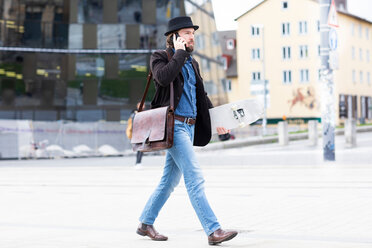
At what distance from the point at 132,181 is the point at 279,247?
9321 millimetres

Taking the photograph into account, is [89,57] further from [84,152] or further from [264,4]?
[264,4]

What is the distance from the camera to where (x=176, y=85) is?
20.4 feet

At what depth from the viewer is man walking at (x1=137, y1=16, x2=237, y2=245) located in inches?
239

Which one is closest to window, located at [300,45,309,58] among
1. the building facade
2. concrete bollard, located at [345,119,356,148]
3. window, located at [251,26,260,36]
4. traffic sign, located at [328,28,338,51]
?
window, located at [251,26,260,36]

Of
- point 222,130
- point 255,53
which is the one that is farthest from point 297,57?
point 222,130

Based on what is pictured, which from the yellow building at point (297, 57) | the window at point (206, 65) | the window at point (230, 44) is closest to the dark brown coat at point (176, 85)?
the window at point (206, 65)

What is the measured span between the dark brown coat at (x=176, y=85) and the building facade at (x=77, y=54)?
32662mm

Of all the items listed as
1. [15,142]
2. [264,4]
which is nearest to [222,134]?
[15,142]

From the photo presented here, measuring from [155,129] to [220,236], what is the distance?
102 cm

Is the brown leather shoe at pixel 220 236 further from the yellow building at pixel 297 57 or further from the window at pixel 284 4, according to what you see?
the window at pixel 284 4

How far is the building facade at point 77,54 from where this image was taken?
3819cm

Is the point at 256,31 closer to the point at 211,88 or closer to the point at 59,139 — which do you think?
the point at 211,88

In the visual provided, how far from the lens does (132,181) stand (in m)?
15.0

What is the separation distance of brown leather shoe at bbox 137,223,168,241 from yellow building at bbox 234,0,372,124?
71333 millimetres
